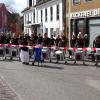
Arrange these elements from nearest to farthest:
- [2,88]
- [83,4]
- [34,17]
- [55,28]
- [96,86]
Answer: [2,88], [96,86], [83,4], [55,28], [34,17]

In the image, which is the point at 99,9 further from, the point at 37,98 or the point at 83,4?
the point at 37,98

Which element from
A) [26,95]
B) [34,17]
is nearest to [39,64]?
[26,95]

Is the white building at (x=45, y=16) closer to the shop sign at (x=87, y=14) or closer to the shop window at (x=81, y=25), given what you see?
the shop sign at (x=87, y=14)

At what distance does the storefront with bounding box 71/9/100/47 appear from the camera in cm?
3666

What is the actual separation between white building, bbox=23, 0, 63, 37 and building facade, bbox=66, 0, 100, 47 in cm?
407

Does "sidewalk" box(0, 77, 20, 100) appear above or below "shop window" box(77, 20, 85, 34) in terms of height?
below

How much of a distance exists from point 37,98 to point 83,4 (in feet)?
92.4

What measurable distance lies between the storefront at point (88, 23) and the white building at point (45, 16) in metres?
4.32

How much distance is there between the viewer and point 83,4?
131 feet

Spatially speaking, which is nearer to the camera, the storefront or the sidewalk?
the sidewalk

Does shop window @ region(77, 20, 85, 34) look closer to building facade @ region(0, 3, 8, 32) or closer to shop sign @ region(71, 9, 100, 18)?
shop sign @ region(71, 9, 100, 18)

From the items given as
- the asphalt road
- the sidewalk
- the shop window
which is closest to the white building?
the shop window

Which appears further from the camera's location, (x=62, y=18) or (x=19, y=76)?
(x=62, y=18)

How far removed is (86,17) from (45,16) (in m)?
16.0
